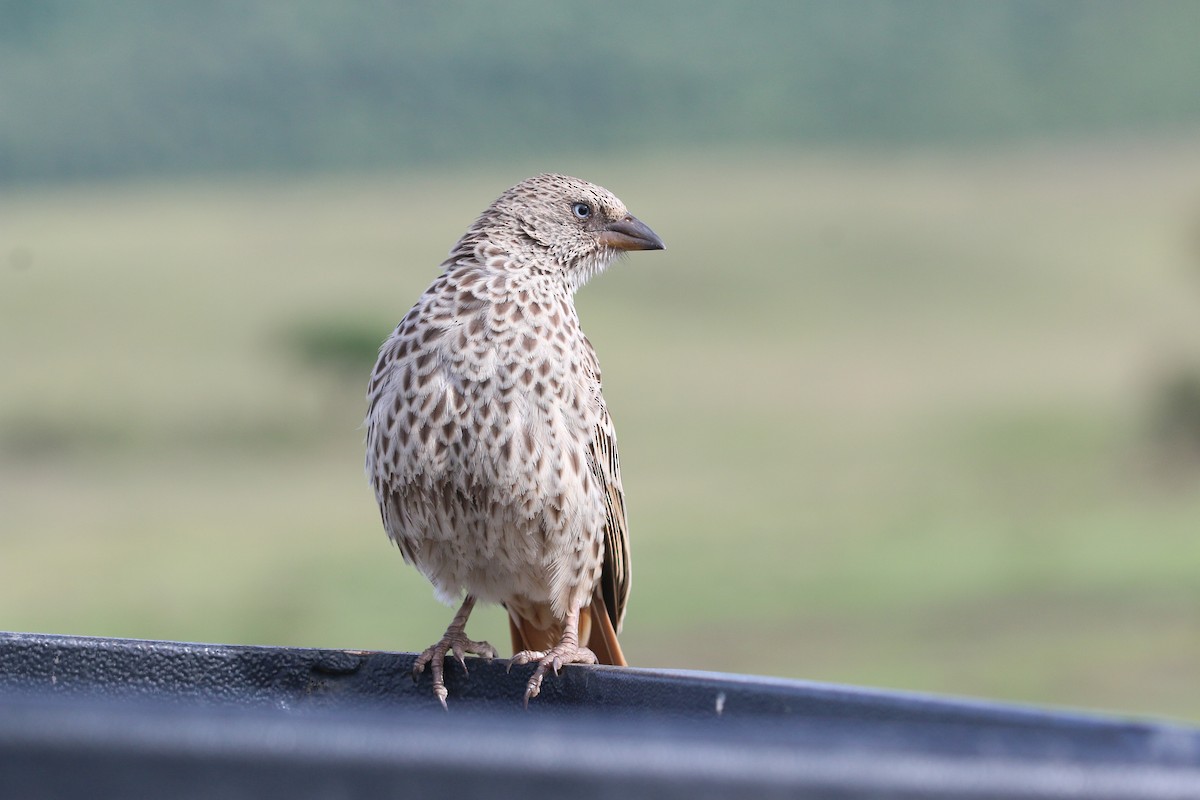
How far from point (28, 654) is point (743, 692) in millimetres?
1556

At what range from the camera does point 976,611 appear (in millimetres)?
22562

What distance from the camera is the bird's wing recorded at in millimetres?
5535

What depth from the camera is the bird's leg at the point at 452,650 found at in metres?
4.02

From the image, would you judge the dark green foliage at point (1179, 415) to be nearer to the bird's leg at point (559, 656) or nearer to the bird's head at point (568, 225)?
the bird's head at point (568, 225)

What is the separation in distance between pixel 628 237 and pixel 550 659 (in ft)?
6.81

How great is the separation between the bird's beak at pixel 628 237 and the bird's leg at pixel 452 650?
55.9 inches

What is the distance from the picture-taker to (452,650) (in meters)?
4.75

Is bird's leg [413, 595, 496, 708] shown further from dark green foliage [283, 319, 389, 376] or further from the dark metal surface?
dark green foliage [283, 319, 389, 376]

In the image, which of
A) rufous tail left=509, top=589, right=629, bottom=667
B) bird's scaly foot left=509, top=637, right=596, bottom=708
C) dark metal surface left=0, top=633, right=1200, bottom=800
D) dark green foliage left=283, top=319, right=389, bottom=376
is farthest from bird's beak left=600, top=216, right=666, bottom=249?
dark green foliage left=283, top=319, right=389, bottom=376

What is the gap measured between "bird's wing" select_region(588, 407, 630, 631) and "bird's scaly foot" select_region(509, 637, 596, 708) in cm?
49

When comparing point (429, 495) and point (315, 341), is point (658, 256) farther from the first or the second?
point (429, 495)

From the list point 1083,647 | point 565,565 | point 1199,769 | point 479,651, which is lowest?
point 1199,769

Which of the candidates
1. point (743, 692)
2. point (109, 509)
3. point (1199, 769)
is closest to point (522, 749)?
point (1199, 769)

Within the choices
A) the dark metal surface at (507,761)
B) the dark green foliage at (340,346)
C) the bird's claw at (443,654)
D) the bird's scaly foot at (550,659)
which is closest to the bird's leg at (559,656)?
the bird's scaly foot at (550,659)
